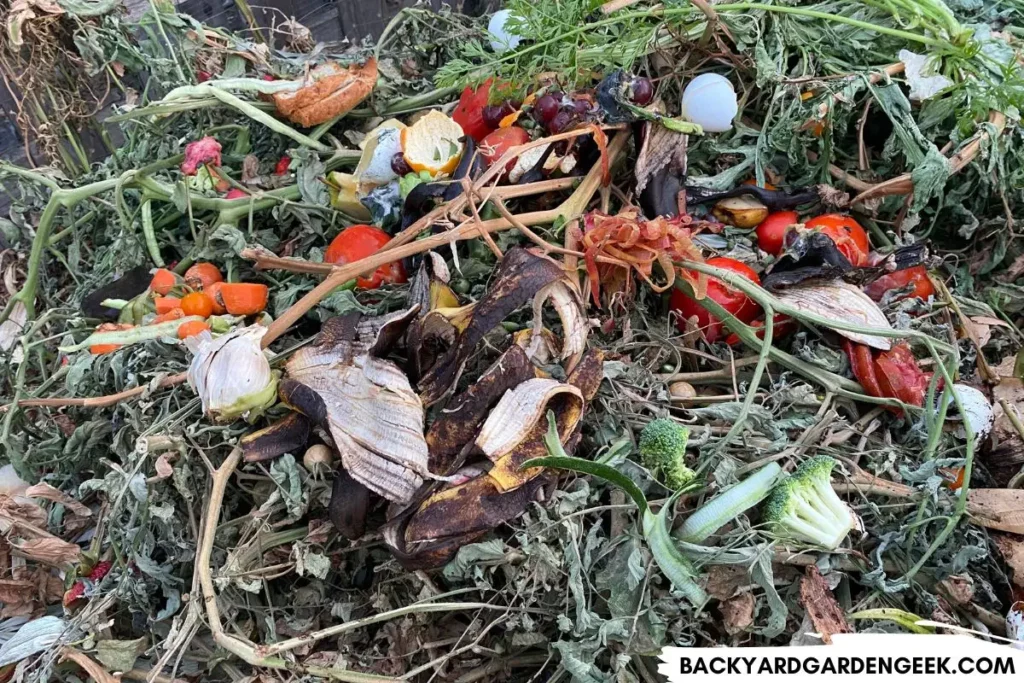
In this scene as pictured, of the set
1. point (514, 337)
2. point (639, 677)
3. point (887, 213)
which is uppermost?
point (514, 337)

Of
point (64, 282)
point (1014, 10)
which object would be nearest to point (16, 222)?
point (64, 282)

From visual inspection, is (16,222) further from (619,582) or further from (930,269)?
(930,269)

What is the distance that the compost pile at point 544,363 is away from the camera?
3.72 feet

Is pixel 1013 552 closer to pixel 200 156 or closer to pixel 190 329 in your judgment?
pixel 190 329

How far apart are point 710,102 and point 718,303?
48 centimetres

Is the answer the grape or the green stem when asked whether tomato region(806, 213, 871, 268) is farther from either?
the green stem

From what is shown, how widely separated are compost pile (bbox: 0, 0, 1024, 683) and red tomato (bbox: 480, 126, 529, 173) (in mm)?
13

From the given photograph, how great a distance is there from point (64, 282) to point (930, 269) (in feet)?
7.23

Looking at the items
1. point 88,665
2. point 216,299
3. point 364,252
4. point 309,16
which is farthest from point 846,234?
point 309,16

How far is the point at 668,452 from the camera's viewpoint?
115cm

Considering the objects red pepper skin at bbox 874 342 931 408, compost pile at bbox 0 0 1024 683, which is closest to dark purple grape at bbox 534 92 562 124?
compost pile at bbox 0 0 1024 683

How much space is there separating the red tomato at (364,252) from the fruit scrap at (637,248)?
0.42 meters

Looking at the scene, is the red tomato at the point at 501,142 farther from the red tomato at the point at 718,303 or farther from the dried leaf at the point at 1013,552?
the dried leaf at the point at 1013,552

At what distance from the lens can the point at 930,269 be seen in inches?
→ 60.0
